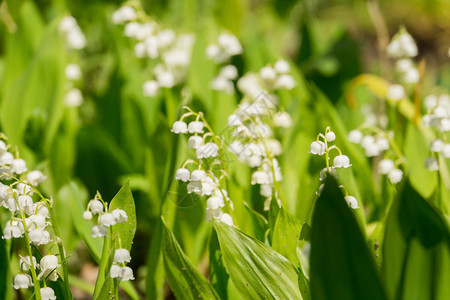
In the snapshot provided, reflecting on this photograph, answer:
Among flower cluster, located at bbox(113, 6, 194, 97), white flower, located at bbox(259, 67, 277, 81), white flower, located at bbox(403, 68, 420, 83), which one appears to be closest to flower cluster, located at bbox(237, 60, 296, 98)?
white flower, located at bbox(259, 67, 277, 81)

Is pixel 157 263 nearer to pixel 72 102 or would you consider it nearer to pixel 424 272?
pixel 424 272

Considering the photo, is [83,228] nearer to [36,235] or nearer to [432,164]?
[36,235]

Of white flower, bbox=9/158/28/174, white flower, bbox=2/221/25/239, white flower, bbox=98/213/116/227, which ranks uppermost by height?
white flower, bbox=9/158/28/174

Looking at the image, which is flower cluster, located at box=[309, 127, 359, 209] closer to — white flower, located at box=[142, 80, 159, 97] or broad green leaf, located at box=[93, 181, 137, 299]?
broad green leaf, located at box=[93, 181, 137, 299]

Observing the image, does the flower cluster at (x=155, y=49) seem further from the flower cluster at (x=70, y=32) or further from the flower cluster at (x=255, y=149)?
the flower cluster at (x=255, y=149)

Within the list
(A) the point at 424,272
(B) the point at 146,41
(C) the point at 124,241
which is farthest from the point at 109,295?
(B) the point at 146,41

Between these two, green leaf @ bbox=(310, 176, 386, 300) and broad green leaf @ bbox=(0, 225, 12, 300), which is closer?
green leaf @ bbox=(310, 176, 386, 300)

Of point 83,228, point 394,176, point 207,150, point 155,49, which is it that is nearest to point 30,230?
point 83,228
